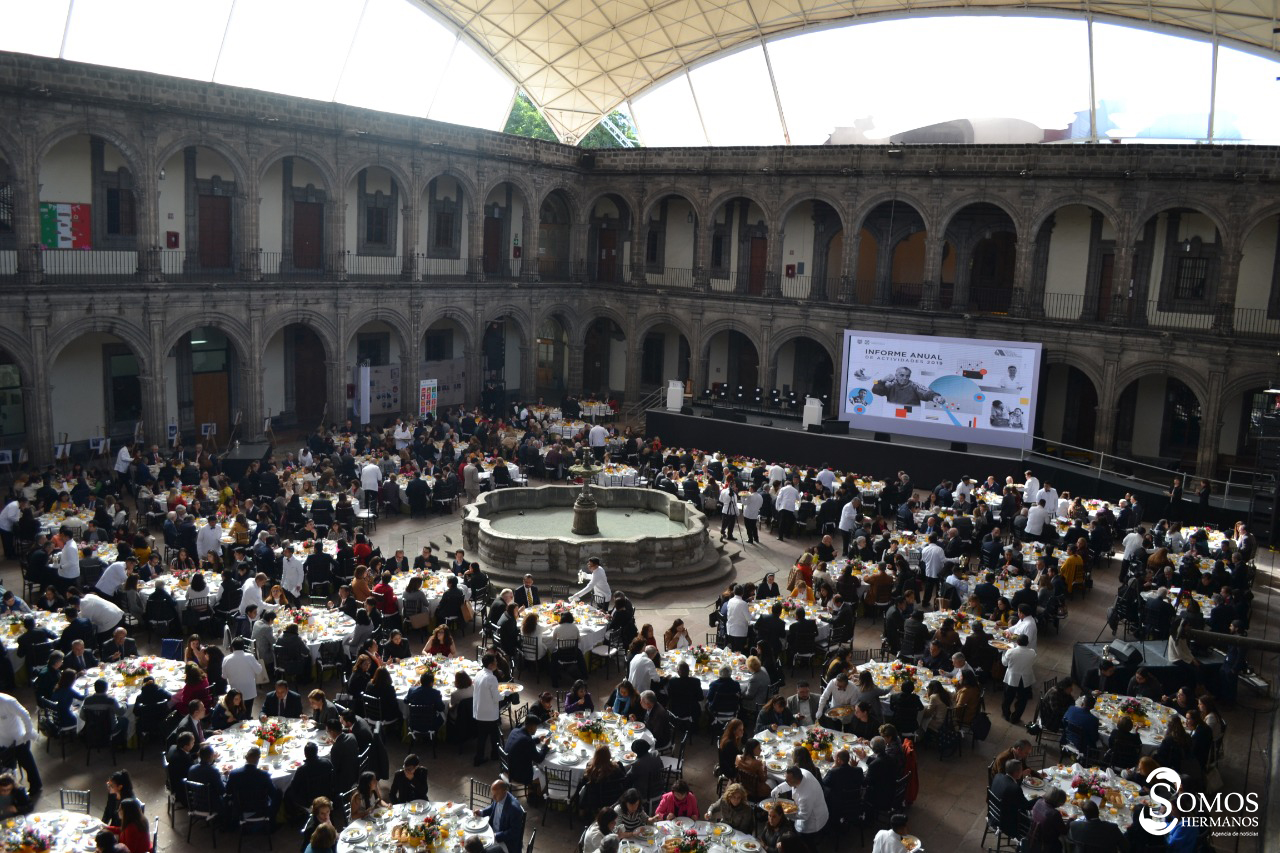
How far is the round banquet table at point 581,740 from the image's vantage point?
10383 millimetres

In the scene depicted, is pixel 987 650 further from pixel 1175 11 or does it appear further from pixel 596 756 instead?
pixel 1175 11

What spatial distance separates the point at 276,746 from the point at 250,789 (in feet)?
2.43

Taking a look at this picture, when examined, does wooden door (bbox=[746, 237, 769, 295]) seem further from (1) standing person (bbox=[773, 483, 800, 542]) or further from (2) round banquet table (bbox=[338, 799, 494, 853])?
(2) round banquet table (bbox=[338, 799, 494, 853])

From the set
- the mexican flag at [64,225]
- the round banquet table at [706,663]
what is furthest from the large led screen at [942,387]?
the mexican flag at [64,225]

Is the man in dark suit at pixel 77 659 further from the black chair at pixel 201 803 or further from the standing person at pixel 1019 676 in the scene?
the standing person at pixel 1019 676

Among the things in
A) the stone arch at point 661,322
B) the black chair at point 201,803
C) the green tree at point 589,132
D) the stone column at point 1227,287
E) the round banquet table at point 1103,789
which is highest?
the green tree at point 589,132

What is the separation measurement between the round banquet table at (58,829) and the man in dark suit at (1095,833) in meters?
8.58

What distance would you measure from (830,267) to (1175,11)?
479 inches

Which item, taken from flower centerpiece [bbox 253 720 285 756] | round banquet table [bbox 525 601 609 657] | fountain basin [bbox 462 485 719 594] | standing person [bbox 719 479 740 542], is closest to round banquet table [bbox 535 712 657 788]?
round banquet table [bbox 525 601 609 657]

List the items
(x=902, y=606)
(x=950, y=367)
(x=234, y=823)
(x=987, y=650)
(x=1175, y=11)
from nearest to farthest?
(x=234, y=823)
(x=987, y=650)
(x=902, y=606)
(x=950, y=367)
(x=1175, y=11)

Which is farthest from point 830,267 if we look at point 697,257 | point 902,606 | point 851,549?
point 902,606

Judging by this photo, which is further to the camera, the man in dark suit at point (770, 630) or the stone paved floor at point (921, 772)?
the man in dark suit at point (770, 630)

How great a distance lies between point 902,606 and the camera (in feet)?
48.2

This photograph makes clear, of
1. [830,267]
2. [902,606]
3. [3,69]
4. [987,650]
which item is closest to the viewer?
[987,650]
